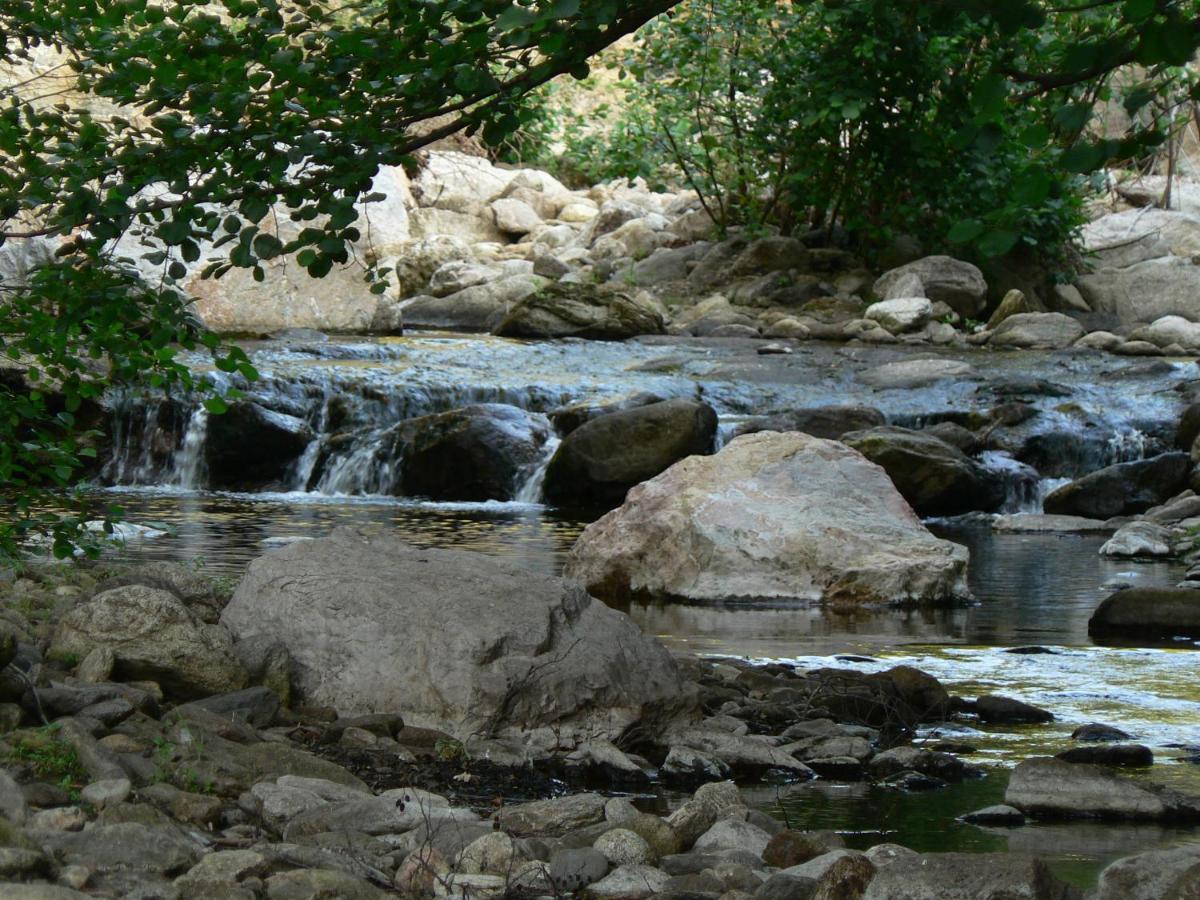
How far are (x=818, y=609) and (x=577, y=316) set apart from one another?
11520 mm

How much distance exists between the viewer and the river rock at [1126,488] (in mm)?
12562

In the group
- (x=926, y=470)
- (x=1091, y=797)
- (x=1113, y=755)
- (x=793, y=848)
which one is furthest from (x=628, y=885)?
(x=926, y=470)

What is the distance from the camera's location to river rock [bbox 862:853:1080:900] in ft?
9.58

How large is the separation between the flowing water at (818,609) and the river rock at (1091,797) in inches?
4.2

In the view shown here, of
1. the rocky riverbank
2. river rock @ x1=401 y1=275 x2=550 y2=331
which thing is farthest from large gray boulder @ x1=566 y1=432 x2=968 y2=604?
river rock @ x1=401 y1=275 x2=550 y2=331

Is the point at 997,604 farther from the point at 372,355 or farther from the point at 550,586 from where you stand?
the point at 372,355

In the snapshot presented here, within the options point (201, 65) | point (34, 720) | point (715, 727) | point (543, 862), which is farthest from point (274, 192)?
point (715, 727)

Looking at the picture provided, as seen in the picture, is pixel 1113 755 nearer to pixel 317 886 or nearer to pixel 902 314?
pixel 317 886

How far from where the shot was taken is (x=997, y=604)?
8.38 meters

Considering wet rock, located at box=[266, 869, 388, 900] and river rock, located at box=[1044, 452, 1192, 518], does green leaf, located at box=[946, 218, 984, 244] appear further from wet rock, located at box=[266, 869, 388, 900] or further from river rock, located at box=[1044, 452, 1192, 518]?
river rock, located at box=[1044, 452, 1192, 518]

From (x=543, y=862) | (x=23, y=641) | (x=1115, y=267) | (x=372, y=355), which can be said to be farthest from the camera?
(x=1115, y=267)

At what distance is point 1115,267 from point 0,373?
1610 cm

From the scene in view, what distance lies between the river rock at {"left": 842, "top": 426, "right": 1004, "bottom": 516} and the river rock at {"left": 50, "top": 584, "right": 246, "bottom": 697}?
8.30 metres

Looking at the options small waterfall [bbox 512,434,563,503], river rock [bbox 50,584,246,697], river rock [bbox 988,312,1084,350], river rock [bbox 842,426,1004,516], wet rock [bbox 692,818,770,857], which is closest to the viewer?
wet rock [bbox 692,818,770,857]
